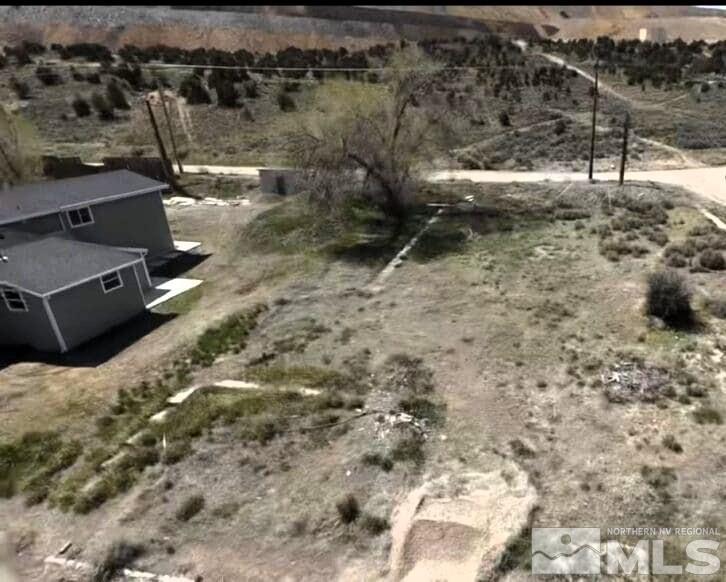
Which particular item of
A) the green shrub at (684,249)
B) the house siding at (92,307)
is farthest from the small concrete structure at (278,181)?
the green shrub at (684,249)

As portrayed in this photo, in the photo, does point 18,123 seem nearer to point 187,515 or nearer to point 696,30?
point 187,515

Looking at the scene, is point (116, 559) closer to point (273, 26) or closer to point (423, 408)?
point (423, 408)

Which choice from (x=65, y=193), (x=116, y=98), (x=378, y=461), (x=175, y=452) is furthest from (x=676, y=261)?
(x=116, y=98)

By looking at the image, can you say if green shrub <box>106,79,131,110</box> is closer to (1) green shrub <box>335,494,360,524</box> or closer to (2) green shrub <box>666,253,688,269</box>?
(2) green shrub <box>666,253,688,269</box>

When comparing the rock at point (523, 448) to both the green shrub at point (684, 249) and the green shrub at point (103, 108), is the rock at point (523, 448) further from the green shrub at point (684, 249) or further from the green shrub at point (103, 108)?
the green shrub at point (103, 108)

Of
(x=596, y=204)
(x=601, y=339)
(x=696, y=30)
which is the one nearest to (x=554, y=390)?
(x=601, y=339)
